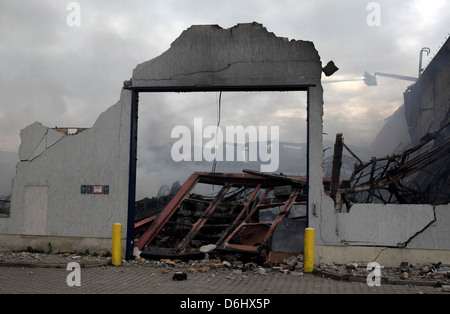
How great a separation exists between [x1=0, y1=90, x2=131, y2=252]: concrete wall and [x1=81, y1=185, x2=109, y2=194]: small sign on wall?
7 centimetres

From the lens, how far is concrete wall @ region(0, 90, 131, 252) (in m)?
10.1

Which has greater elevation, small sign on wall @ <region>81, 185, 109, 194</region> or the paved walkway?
small sign on wall @ <region>81, 185, 109, 194</region>

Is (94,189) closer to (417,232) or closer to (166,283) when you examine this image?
(166,283)

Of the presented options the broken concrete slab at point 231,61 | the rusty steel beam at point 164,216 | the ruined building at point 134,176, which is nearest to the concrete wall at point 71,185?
the ruined building at point 134,176

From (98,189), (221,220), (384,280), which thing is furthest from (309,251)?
(98,189)

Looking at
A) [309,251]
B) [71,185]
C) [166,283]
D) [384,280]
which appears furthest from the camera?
[71,185]

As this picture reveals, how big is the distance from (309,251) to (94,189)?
17.5 ft

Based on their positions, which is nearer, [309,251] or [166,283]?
[166,283]

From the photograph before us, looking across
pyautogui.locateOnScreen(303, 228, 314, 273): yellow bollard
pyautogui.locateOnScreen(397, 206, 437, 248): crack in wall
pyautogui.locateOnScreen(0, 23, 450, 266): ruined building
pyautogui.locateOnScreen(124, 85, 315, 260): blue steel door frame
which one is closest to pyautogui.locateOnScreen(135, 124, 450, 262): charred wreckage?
pyautogui.locateOnScreen(0, 23, 450, 266): ruined building

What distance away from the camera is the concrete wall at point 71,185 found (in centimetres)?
1012

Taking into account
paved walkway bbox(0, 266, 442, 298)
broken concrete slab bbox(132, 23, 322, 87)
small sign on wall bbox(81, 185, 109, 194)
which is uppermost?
broken concrete slab bbox(132, 23, 322, 87)

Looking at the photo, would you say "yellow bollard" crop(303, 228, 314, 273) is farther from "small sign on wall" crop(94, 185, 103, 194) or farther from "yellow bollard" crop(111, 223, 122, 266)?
"small sign on wall" crop(94, 185, 103, 194)

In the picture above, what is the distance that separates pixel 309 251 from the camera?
8633 millimetres
